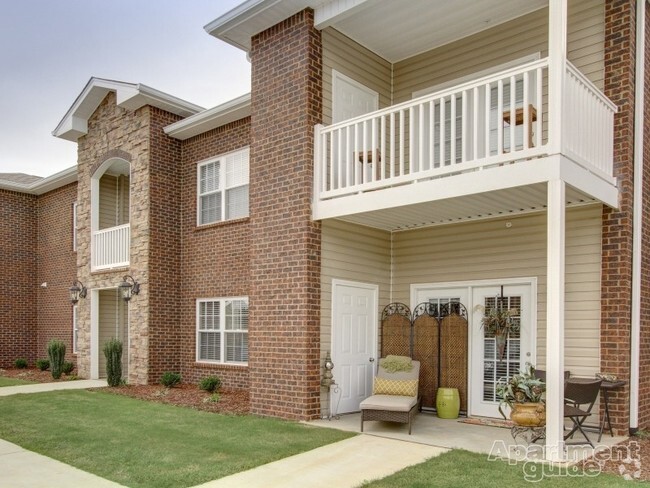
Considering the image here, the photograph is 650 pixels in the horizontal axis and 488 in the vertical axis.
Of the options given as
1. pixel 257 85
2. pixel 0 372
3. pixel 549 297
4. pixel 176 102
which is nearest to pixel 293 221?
pixel 257 85

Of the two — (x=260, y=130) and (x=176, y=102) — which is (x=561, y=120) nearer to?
(x=260, y=130)

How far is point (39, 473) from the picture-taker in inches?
240

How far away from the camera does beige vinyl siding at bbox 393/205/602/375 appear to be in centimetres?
798

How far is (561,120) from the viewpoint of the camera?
21.6 feet

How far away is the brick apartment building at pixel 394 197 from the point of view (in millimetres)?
7523

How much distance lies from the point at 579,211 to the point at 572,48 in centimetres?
242

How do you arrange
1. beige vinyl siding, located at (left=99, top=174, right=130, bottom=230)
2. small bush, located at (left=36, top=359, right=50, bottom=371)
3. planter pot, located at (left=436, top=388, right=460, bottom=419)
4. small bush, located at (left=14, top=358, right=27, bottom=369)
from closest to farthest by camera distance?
planter pot, located at (left=436, top=388, right=460, bottom=419)
beige vinyl siding, located at (left=99, top=174, right=130, bottom=230)
small bush, located at (left=36, top=359, right=50, bottom=371)
small bush, located at (left=14, top=358, right=27, bottom=369)

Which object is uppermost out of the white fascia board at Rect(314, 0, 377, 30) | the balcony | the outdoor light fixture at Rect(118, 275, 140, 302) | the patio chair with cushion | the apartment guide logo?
the white fascia board at Rect(314, 0, 377, 30)

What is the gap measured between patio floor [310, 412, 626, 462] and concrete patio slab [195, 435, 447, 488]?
374mm

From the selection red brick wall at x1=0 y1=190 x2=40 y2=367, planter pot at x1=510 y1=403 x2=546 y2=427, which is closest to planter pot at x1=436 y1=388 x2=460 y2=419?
planter pot at x1=510 y1=403 x2=546 y2=427

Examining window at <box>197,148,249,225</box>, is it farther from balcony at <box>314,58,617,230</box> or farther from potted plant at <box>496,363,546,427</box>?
potted plant at <box>496,363,546,427</box>

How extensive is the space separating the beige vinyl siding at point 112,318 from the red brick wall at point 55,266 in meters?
2.22

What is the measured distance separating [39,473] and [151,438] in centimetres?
168

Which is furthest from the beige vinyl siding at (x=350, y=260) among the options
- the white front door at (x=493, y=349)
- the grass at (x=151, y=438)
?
the white front door at (x=493, y=349)
